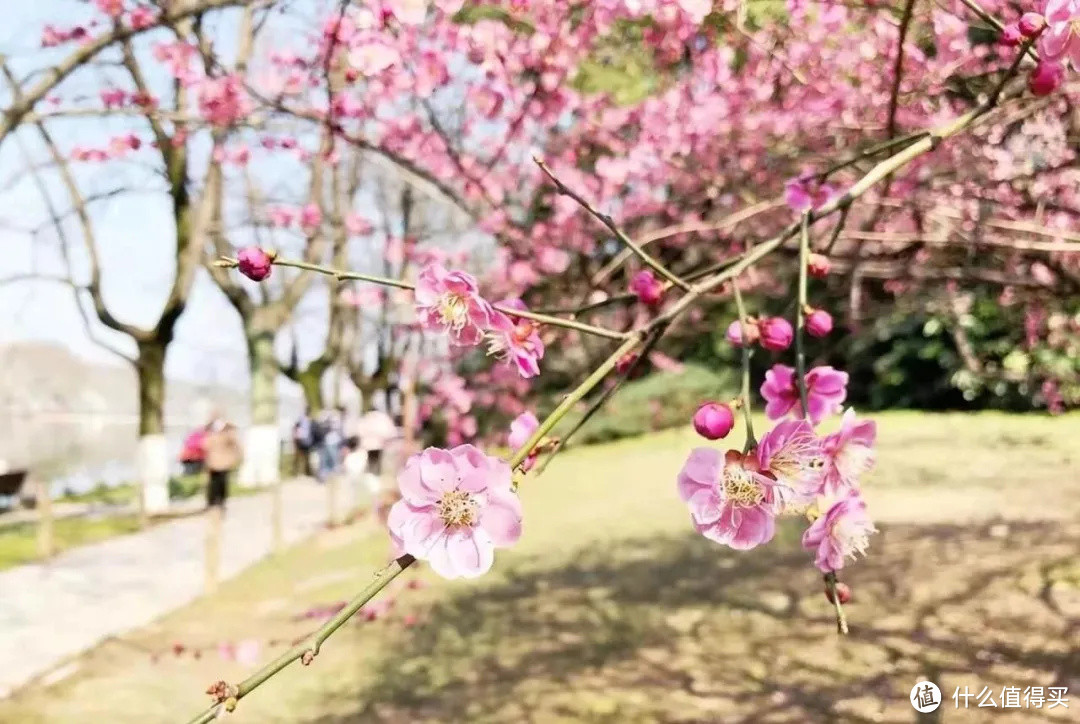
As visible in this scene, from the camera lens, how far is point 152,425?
610 inches

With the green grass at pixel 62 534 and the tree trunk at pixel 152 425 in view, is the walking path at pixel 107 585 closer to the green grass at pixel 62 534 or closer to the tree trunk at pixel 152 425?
the green grass at pixel 62 534

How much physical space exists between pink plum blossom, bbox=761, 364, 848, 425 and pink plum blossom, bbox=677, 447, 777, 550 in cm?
26

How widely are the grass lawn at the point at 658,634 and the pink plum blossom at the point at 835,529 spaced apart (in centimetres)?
331

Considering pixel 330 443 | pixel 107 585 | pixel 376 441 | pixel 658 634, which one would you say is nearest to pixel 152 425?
pixel 330 443

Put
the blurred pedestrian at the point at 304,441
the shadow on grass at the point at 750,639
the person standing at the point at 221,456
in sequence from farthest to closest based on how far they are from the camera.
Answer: the blurred pedestrian at the point at 304,441
the person standing at the point at 221,456
the shadow on grass at the point at 750,639

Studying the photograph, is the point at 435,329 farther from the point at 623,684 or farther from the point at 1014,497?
the point at 1014,497

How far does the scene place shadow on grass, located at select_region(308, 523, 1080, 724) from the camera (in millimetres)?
A: 4820

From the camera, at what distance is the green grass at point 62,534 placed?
10641mm

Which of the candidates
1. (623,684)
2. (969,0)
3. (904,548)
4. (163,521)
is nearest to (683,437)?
(163,521)

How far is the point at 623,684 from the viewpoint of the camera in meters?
5.26

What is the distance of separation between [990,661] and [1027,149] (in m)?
3.25

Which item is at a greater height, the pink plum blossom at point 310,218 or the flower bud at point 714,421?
the pink plum blossom at point 310,218

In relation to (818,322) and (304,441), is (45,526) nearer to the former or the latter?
(304,441)

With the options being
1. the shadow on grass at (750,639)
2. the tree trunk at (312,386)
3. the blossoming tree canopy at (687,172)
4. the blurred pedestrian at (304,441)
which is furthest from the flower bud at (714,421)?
the tree trunk at (312,386)
